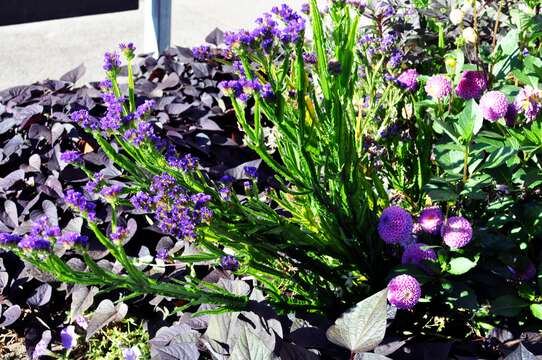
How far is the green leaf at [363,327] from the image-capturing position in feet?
3.98

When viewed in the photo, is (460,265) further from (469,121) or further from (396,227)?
(469,121)

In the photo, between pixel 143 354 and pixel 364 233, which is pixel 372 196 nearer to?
pixel 364 233

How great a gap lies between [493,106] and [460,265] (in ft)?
1.11

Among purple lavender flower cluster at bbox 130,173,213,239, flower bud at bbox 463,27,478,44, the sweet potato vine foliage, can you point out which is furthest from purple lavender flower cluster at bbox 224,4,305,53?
flower bud at bbox 463,27,478,44

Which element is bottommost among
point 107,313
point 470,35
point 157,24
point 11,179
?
point 107,313

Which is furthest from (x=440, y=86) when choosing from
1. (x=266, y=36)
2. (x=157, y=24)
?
(x=157, y=24)

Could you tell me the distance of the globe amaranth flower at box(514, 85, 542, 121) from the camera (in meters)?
1.51

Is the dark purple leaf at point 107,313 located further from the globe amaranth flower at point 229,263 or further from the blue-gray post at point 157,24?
the blue-gray post at point 157,24

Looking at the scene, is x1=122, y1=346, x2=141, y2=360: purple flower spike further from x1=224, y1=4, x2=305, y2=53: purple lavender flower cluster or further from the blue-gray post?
the blue-gray post

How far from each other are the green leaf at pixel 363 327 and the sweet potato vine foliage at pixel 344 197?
0.52ft

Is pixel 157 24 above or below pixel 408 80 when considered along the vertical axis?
below

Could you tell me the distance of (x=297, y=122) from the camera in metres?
1.54

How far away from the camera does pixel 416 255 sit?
1527mm

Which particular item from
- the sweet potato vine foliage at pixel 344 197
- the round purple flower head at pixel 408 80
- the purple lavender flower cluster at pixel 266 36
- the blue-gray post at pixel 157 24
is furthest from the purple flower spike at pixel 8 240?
the blue-gray post at pixel 157 24
